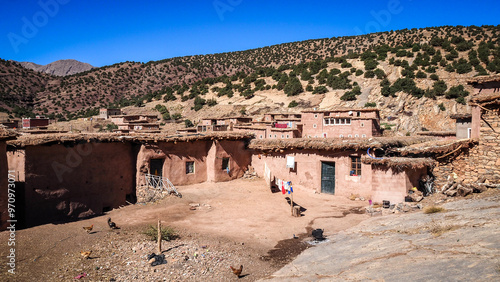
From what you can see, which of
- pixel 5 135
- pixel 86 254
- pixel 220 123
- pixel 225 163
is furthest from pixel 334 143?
pixel 220 123

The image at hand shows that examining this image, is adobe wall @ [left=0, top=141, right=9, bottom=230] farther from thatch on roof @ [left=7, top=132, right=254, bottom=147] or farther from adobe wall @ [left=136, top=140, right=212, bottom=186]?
adobe wall @ [left=136, top=140, right=212, bottom=186]

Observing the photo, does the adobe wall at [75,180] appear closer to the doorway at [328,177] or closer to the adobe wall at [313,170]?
the adobe wall at [313,170]

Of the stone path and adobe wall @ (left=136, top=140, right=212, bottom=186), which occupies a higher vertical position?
adobe wall @ (left=136, top=140, right=212, bottom=186)

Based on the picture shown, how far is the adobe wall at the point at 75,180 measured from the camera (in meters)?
12.7

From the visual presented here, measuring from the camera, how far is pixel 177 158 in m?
17.7

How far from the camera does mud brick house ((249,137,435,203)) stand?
45.4 feet

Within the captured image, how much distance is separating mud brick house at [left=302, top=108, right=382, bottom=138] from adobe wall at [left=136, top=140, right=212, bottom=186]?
29.7ft

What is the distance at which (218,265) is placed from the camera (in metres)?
9.27

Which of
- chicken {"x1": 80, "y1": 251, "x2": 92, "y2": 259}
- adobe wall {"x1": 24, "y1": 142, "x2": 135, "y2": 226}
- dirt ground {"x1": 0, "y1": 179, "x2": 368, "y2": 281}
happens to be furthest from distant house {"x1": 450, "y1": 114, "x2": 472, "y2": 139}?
chicken {"x1": 80, "y1": 251, "x2": 92, "y2": 259}

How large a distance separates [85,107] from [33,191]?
181 ft

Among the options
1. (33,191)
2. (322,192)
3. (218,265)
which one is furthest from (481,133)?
(33,191)

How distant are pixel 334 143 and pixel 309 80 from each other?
34080 millimetres

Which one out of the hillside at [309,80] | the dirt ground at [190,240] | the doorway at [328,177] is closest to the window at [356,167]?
the doorway at [328,177]

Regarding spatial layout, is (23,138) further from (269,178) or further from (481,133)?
(481,133)
